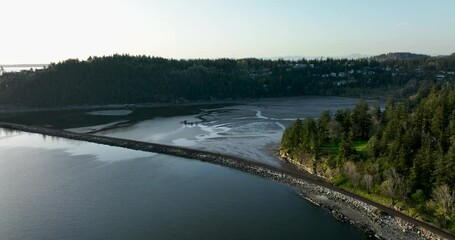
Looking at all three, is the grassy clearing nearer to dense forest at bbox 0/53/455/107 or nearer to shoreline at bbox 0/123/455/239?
shoreline at bbox 0/123/455/239

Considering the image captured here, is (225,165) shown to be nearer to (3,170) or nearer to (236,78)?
(3,170)

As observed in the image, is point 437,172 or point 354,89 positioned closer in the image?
point 437,172

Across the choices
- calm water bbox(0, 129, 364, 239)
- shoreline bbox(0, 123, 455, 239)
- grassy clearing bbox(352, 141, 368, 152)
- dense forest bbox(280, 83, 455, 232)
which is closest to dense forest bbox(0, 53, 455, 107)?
calm water bbox(0, 129, 364, 239)

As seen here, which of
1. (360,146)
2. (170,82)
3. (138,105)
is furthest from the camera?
(170,82)

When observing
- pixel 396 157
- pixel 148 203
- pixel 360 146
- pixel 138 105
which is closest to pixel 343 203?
pixel 396 157

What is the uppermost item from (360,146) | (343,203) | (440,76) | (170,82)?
(170,82)

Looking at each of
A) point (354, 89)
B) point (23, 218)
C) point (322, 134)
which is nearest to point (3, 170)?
point (23, 218)

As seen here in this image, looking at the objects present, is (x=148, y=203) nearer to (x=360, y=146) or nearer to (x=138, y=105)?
(x=360, y=146)

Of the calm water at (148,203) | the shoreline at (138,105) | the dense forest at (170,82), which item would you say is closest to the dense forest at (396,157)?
the calm water at (148,203)
